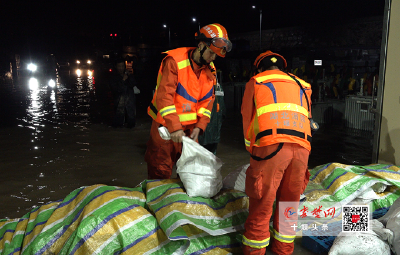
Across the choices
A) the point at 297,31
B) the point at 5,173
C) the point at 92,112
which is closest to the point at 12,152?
the point at 5,173

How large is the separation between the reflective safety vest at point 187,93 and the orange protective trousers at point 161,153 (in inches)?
5.3

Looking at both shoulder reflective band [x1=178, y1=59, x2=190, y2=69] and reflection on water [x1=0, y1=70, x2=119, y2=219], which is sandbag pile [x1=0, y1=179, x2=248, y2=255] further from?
reflection on water [x1=0, y1=70, x2=119, y2=219]

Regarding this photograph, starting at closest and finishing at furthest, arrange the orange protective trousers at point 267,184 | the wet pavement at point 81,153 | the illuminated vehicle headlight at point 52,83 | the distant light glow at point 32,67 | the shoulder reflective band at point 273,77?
the orange protective trousers at point 267,184, the shoulder reflective band at point 273,77, the wet pavement at point 81,153, the illuminated vehicle headlight at point 52,83, the distant light glow at point 32,67

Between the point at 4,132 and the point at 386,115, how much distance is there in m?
8.40

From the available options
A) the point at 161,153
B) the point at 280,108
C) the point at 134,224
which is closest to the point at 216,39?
the point at 280,108

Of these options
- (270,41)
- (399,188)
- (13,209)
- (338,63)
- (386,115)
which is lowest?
(13,209)

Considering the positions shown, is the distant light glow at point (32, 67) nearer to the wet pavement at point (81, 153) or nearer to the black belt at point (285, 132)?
the wet pavement at point (81, 153)

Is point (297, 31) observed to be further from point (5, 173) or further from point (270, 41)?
point (5, 173)

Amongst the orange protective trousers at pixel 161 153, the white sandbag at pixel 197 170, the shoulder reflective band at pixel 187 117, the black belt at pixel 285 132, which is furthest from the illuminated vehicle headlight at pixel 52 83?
the black belt at pixel 285 132

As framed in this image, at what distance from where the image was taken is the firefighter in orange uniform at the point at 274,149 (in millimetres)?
2232

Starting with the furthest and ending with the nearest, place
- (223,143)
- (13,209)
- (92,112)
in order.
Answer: (92,112), (223,143), (13,209)

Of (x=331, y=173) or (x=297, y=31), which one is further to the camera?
(x=297, y=31)

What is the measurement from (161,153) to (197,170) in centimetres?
63

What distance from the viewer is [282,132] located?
2230 millimetres
